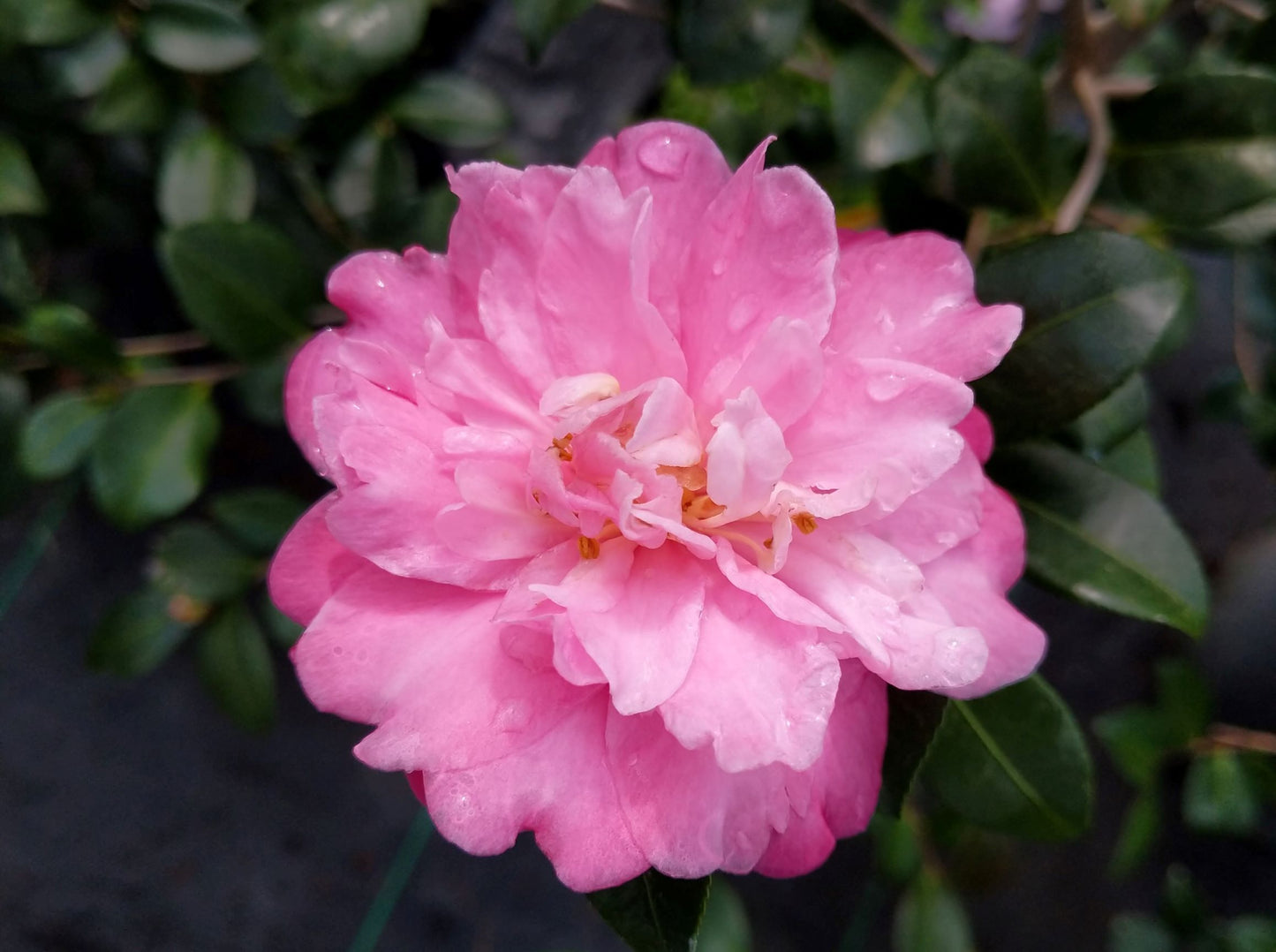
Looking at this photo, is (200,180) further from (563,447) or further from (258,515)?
(563,447)

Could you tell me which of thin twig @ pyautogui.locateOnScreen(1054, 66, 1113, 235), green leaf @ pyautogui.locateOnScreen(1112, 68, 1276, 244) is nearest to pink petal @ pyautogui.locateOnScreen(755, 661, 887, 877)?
thin twig @ pyautogui.locateOnScreen(1054, 66, 1113, 235)

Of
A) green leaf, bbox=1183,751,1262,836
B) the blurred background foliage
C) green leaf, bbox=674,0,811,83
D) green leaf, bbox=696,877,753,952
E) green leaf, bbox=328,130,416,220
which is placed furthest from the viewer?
green leaf, bbox=1183,751,1262,836

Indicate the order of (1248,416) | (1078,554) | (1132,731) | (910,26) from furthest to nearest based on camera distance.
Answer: (910,26) → (1132,731) → (1248,416) → (1078,554)

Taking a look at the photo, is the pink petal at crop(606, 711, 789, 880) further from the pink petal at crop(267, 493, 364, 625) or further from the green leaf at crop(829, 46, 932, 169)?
the green leaf at crop(829, 46, 932, 169)

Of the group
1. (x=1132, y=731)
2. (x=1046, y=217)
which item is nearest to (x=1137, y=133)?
(x=1046, y=217)

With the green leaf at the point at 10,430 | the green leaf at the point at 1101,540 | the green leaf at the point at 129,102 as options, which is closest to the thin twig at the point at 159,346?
the green leaf at the point at 10,430

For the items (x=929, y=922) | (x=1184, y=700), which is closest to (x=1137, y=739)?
(x=1184, y=700)

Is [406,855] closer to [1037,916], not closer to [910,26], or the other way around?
[1037,916]
